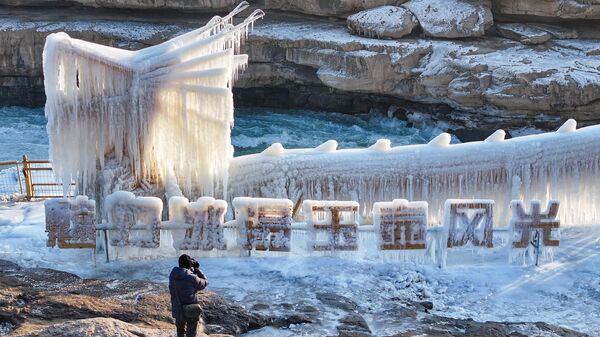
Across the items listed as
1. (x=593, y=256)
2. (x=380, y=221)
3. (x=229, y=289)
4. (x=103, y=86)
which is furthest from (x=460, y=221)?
(x=103, y=86)

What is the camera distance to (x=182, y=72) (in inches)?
468

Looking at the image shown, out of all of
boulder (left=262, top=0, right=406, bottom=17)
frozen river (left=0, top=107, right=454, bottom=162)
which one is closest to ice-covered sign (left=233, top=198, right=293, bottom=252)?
frozen river (left=0, top=107, right=454, bottom=162)

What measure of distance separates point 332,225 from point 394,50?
1647cm

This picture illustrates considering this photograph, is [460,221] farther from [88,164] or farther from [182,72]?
[88,164]

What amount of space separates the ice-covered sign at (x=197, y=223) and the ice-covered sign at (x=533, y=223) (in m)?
4.04

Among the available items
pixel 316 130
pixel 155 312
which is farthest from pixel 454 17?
pixel 155 312

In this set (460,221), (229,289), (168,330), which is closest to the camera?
(168,330)

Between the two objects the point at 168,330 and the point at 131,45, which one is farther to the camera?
the point at 131,45

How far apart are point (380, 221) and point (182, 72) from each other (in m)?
3.62

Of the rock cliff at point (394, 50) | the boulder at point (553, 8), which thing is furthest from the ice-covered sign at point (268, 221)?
the boulder at point (553, 8)

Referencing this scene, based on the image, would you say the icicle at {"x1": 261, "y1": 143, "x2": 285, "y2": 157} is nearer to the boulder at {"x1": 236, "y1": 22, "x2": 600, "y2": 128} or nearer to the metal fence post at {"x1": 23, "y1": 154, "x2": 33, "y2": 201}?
the metal fence post at {"x1": 23, "y1": 154, "x2": 33, "y2": 201}

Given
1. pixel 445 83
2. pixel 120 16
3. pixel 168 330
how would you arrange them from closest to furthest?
pixel 168 330, pixel 445 83, pixel 120 16

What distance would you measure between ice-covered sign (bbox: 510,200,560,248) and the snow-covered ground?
0.40 meters

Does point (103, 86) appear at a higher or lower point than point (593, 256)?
higher
